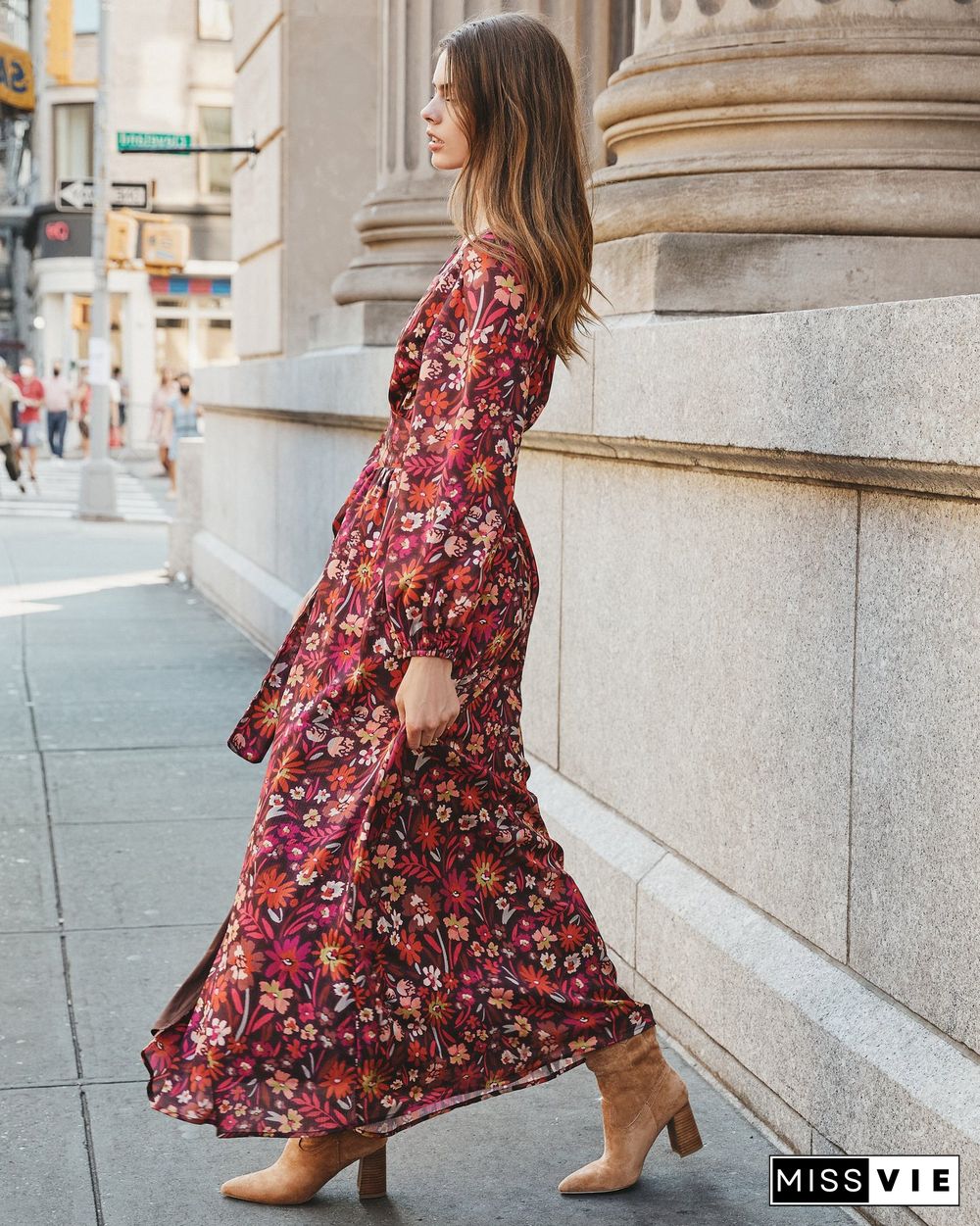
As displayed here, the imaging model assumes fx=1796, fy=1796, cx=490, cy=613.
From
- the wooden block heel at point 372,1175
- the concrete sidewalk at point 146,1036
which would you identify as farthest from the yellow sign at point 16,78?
the wooden block heel at point 372,1175

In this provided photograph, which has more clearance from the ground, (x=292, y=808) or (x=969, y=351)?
(x=969, y=351)

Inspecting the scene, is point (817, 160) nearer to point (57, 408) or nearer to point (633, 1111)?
point (633, 1111)

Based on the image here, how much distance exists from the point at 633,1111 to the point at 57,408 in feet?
114

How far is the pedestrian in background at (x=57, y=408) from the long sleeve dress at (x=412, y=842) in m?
34.1

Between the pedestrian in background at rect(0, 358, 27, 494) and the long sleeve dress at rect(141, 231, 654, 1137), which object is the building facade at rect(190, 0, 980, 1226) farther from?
the pedestrian in background at rect(0, 358, 27, 494)

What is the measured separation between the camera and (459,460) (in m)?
2.83

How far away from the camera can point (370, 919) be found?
9.67 ft

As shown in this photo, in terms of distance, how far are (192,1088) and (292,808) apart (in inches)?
19.5

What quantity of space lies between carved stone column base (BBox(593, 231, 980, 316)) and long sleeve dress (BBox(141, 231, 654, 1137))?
1.52 m

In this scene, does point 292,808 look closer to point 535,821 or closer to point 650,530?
point 535,821

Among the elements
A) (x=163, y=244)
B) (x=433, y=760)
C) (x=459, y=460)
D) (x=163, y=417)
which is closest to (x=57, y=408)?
(x=163, y=417)

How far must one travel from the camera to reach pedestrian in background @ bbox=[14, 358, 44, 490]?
2817 cm

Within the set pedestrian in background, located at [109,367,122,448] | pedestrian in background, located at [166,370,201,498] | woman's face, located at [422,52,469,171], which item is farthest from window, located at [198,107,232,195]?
woman's face, located at [422,52,469,171]

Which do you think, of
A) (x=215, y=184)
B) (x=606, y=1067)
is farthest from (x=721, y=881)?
(x=215, y=184)
